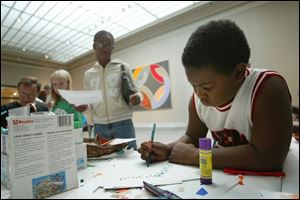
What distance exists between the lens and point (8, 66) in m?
3.88

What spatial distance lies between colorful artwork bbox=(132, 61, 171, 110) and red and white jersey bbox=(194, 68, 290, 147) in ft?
8.10

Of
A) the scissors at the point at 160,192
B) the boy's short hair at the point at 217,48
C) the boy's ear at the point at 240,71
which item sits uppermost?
the boy's short hair at the point at 217,48

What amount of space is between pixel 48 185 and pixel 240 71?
0.63 meters

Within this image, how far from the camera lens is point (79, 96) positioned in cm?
100

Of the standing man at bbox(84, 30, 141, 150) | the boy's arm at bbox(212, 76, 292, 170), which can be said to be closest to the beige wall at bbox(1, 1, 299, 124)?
the standing man at bbox(84, 30, 141, 150)

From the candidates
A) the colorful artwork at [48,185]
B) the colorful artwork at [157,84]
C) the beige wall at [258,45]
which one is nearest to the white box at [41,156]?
the colorful artwork at [48,185]

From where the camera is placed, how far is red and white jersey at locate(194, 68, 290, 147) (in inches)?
26.0

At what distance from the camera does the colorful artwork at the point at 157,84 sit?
3311 millimetres

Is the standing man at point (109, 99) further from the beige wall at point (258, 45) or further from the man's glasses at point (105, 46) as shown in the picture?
the beige wall at point (258, 45)

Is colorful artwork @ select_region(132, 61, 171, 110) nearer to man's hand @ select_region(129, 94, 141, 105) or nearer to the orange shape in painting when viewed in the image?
the orange shape in painting

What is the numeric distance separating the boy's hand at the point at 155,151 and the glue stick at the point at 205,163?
0.23 meters

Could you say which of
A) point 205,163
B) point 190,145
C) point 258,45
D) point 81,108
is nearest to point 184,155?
point 190,145

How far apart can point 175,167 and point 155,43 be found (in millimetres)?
2846

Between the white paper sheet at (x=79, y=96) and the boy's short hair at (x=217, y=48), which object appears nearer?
the boy's short hair at (x=217, y=48)
